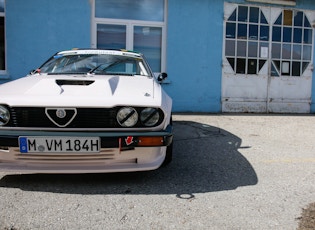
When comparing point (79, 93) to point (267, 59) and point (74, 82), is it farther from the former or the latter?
point (267, 59)

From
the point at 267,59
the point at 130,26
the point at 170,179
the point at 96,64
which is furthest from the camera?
the point at 267,59

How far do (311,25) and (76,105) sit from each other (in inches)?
314

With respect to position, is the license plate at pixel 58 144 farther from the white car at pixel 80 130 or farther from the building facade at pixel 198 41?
the building facade at pixel 198 41

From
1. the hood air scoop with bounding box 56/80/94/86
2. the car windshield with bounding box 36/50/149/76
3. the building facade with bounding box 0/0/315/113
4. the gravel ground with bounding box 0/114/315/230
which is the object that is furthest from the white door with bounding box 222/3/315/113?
the hood air scoop with bounding box 56/80/94/86

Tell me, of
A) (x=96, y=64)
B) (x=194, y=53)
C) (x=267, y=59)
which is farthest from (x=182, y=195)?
(x=267, y=59)

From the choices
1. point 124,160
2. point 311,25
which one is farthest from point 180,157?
point 311,25

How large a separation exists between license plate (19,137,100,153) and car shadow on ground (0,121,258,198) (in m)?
0.38

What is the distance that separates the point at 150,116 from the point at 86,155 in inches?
24.0

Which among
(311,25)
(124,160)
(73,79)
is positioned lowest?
(124,160)

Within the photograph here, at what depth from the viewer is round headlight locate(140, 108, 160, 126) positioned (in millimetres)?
2582

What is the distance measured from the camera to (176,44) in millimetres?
7535

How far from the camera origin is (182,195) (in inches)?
100

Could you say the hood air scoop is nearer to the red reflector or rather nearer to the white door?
the red reflector

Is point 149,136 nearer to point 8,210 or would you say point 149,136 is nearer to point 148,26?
point 8,210
